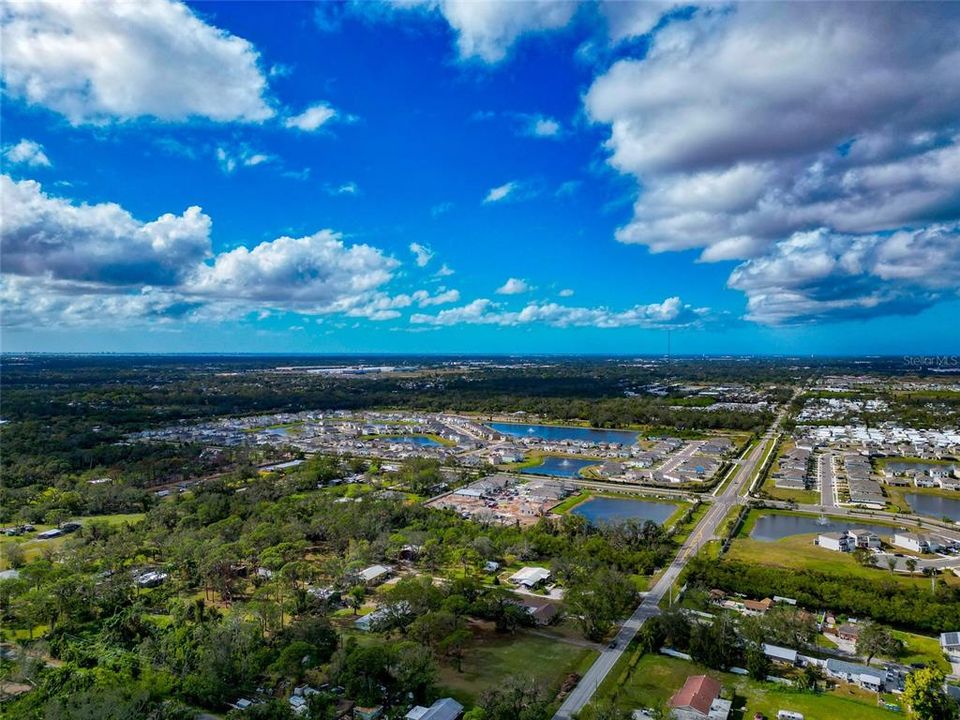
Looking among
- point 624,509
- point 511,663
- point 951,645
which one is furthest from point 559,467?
point 951,645

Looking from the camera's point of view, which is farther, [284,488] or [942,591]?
[284,488]

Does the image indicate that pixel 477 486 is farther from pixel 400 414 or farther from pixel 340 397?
pixel 340 397

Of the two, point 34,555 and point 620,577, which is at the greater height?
point 620,577

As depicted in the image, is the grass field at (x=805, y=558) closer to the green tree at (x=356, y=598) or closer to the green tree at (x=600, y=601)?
the green tree at (x=600, y=601)

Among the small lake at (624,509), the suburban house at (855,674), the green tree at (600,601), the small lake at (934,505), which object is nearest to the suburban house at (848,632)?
the suburban house at (855,674)

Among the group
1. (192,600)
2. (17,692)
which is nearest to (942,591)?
(192,600)

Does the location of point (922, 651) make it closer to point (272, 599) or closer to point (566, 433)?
point (272, 599)
